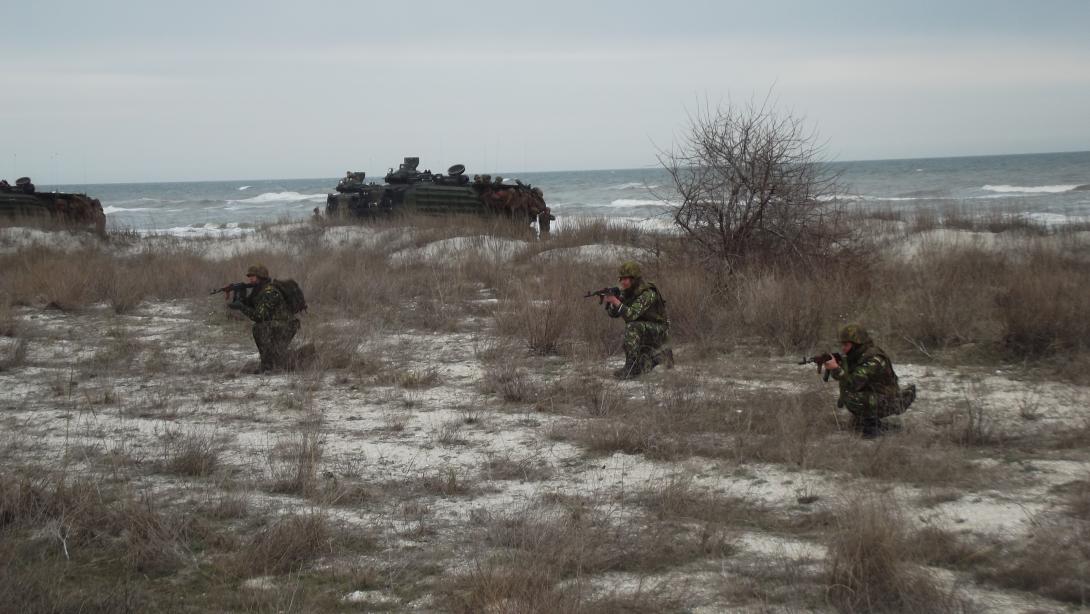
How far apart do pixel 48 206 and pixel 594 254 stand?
12.6 m

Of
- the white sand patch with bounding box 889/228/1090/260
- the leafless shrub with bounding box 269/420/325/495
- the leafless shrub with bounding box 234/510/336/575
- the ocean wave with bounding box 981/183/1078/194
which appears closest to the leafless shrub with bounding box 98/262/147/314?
the leafless shrub with bounding box 269/420/325/495

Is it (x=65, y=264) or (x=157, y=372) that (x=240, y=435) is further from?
(x=65, y=264)

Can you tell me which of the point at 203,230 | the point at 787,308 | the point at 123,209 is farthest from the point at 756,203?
the point at 123,209

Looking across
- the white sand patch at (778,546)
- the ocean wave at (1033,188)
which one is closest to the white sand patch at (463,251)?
the white sand patch at (778,546)

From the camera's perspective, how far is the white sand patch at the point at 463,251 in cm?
1520

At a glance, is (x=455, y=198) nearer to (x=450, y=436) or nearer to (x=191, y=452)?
(x=450, y=436)

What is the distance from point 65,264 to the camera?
13.8 meters

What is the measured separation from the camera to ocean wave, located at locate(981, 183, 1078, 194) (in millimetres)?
38184

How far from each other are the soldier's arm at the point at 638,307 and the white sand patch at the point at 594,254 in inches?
195

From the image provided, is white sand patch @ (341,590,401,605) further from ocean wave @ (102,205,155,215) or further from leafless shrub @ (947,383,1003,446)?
ocean wave @ (102,205,155,215)

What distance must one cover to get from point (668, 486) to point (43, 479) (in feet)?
10.3

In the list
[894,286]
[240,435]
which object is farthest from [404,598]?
[894,286]

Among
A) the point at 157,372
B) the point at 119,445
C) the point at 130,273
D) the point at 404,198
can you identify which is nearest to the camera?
the point at 119,445

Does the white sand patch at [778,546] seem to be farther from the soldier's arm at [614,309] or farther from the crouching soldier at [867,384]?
the soldier's arm at [614,309]
